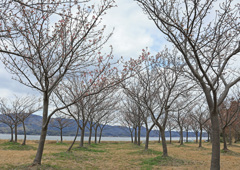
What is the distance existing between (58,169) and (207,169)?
22.0ft

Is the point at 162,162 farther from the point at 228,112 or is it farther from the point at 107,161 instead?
the point at 228,112

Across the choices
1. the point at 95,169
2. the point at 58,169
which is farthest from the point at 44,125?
the point at 95,169

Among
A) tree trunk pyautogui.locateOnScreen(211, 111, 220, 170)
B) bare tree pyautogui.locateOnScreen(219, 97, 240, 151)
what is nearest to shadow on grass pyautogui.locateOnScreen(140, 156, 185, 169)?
tree trunk pyautogui.locateOnScreen(211, 111, 220, 170)

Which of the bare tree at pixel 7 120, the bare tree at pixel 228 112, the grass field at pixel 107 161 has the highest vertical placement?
the bare tree at pixel 228 112

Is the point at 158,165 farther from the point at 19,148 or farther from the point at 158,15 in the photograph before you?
the point at 19,148

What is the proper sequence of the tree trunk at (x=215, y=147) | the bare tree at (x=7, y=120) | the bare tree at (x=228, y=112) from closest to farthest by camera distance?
1. the tree trunk at (x=215, y=147)
2. the bare tree at (x=228, y=112)
3. the bare tree at (x=7, y=120)

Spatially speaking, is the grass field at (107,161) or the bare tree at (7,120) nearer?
the grass field at (107,161)

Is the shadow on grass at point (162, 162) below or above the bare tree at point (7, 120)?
below

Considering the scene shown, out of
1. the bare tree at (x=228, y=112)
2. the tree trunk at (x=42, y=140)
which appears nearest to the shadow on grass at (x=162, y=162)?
the tree trunk at (x=42, y=140)

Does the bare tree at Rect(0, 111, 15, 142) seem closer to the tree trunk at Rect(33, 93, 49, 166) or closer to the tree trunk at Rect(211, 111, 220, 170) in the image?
the tree trunk at Rect(33, 93, 49, 166)

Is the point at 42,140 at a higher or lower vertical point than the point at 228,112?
lower

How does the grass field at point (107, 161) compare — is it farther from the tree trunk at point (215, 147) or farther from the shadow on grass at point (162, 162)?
the tree trunk at point (215, 147)

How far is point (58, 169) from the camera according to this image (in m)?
7.85

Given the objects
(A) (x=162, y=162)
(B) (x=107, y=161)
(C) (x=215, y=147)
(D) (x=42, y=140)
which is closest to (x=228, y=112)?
(A) (x=162, y=162)
